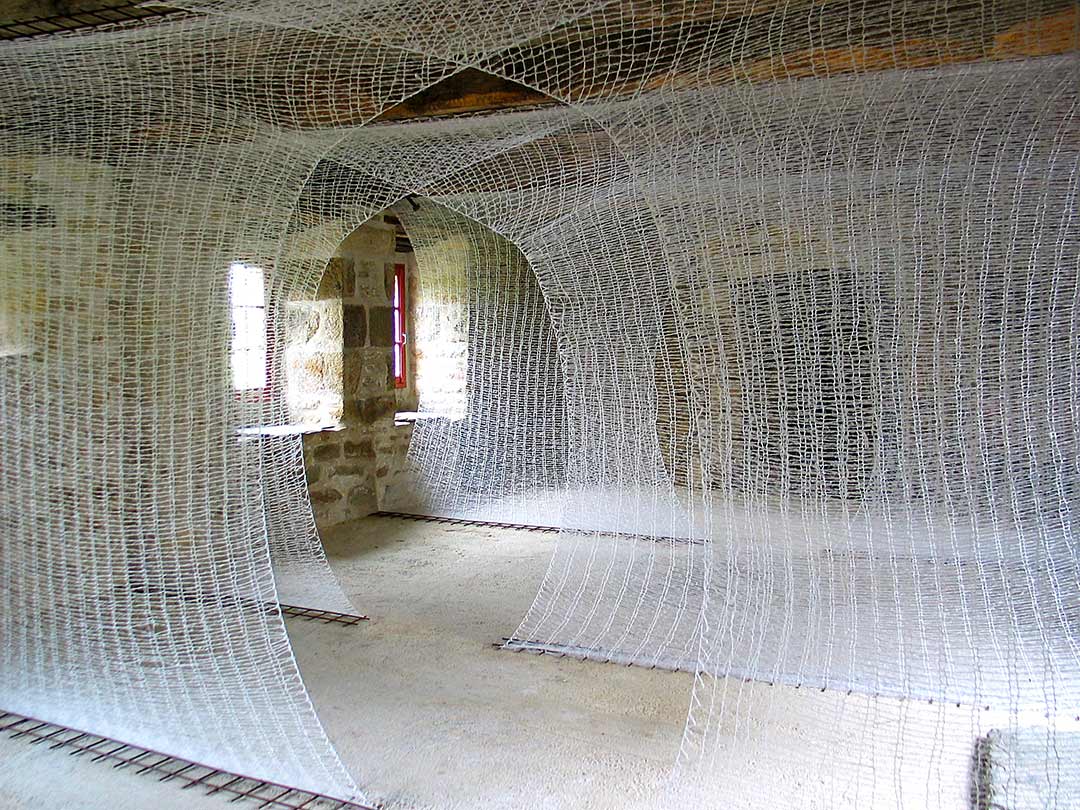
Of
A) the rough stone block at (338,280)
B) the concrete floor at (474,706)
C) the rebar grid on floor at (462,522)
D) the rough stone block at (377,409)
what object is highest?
the rough stone block at (338,280)

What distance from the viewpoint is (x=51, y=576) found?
7.86 ft

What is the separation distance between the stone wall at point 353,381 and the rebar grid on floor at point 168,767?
8.42 ft

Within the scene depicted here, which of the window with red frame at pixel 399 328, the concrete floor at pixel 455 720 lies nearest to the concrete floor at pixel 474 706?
the concrete floor at pixel 455 720

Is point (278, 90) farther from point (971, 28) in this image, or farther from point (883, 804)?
point (883, 804)

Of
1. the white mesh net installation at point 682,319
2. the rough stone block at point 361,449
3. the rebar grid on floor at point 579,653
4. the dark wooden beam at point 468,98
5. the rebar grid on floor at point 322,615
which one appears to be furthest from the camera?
the rough stone block at point 361,449

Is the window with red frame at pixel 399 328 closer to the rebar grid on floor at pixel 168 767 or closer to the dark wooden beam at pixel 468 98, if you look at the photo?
the dark wooden beam at pixel 468 98

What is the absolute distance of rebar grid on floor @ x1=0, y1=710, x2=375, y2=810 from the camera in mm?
2080

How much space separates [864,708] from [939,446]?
2.40ft

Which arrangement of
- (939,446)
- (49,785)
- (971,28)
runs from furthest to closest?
(939,446), (49,785), (971,28)

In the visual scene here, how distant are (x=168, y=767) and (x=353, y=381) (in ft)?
10.5

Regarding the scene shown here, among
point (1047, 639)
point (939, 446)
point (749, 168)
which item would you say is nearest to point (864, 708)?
point (1047, 639)

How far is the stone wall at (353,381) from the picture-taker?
5.09m

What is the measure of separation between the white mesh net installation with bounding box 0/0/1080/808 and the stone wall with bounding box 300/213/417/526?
2084 millimetres

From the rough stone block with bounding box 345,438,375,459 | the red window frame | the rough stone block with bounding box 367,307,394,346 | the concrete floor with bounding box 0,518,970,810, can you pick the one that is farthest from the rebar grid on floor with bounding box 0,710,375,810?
the rough stone block with bounding box 367,307,394,346
